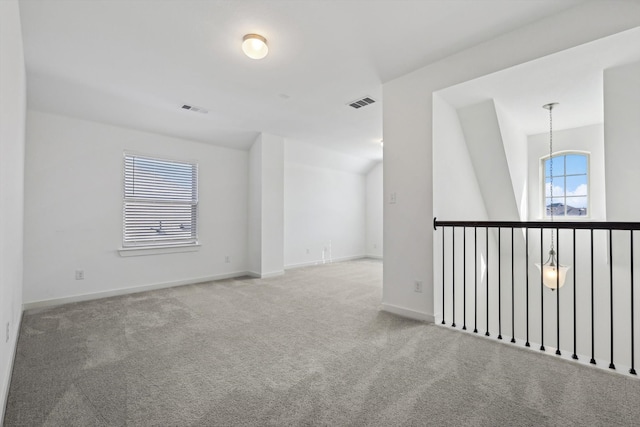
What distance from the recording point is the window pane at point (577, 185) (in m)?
4.59

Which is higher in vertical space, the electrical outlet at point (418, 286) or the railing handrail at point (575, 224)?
the railing handrail at point (575, 224)

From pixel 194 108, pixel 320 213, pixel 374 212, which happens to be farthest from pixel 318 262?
pixel 194 108

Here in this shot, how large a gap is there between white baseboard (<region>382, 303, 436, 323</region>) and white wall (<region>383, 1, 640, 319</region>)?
10 millimetres

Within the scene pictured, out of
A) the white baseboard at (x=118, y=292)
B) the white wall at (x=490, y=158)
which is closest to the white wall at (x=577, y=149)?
the white wall at (x=490, y=158)

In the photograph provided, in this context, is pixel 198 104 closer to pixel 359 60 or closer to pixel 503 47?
pixel 359 60

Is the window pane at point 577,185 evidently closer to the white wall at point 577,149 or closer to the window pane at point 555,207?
the white wall at point 577,149

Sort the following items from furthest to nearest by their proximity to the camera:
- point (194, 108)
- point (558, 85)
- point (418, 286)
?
point (194, 108)
point (418, 286)
point (558, 85)

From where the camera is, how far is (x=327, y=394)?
175cm

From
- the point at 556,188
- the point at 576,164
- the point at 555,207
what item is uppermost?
the point at 576,164

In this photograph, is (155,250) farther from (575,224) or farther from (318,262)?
(575,224)

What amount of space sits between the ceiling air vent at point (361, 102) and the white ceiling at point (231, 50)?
0.29 feet

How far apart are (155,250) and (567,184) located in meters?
6.53

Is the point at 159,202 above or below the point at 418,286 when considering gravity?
above

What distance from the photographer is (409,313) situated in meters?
3.14
